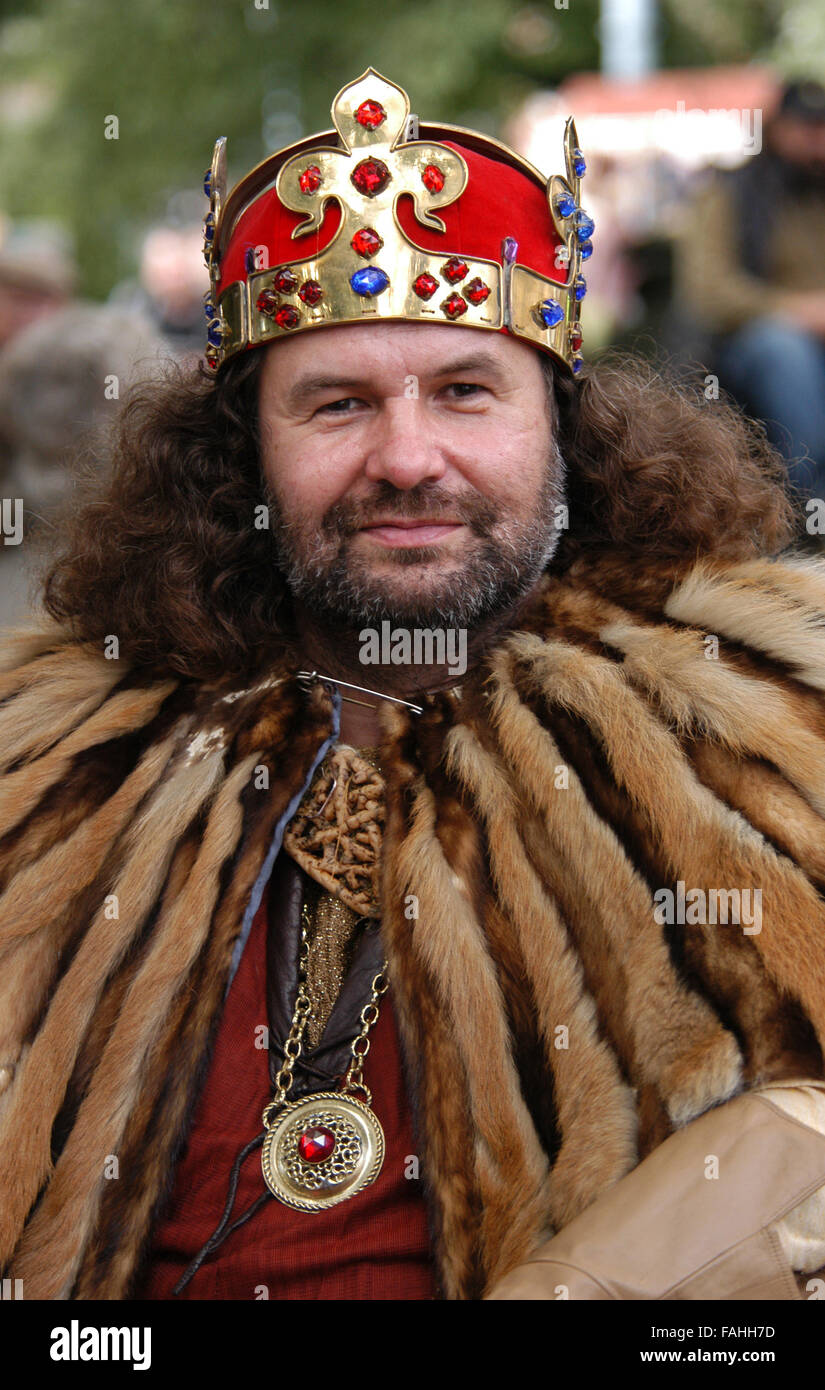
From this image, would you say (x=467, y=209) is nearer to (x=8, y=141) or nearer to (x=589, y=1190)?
(x=589, y=1190)

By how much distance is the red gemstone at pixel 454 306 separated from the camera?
224 cm

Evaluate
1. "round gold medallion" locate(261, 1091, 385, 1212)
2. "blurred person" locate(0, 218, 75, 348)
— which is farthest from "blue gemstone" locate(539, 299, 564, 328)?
"blurred person" locate(0, 218, 75, 348)

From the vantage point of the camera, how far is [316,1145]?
1.93 m

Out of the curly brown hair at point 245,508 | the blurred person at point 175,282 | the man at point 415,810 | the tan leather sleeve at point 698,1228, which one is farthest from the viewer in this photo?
the blurred person at point 175,282

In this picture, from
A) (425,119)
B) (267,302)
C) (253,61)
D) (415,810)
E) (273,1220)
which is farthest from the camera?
(253,61)

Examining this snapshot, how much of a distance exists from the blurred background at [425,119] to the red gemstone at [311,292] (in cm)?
72

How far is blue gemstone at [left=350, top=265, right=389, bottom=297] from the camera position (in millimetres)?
2229

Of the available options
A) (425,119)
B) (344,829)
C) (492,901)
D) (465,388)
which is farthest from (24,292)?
(425,119)

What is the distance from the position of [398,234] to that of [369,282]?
12 centimetres

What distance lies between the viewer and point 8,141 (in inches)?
480

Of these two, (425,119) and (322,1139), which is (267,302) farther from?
(425,119)

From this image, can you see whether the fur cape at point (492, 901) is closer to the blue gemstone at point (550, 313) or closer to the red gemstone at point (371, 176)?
the blue gemstone at point (550, 313)

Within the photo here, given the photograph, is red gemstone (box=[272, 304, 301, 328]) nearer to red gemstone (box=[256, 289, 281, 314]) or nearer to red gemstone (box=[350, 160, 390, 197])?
red gemstone (box=[256, 289, 281, 314])

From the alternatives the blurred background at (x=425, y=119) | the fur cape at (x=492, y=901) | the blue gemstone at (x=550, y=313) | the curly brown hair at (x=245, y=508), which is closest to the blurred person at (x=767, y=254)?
the blurred background at (x=425, y=119)
